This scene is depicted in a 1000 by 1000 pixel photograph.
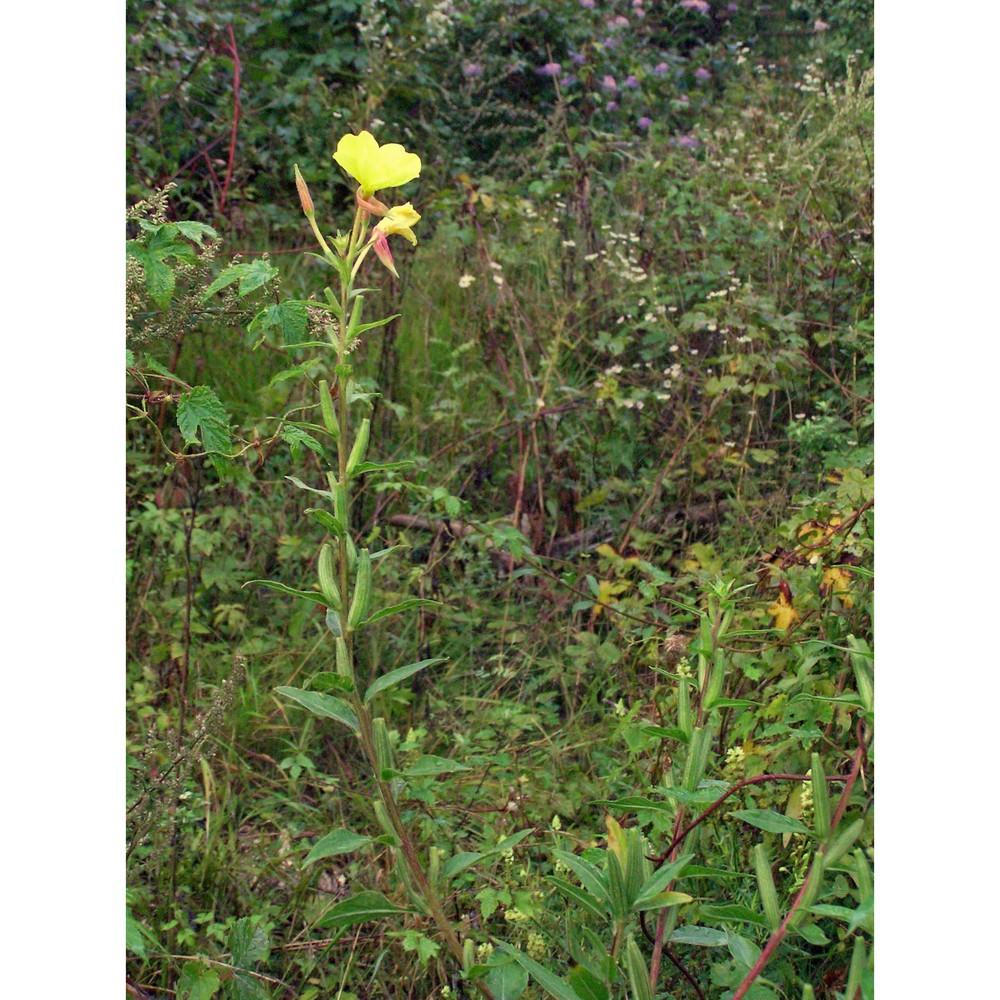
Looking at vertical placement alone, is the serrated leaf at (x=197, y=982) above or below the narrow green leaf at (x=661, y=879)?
below

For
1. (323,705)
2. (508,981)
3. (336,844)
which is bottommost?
(508,981)

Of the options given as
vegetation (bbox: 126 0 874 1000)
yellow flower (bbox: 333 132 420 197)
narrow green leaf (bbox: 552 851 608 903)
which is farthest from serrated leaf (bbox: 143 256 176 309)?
narrow green leaf (bbox: 552 851 608 903)

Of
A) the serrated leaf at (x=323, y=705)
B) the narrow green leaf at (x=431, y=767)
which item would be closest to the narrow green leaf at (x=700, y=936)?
Answer: the narrow green leaf at (x=431, y=767)

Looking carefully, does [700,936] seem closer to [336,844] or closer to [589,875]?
[589,875]

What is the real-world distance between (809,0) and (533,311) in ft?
10.3

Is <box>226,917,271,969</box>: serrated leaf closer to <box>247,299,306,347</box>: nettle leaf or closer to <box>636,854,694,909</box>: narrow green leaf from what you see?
<box>636,854,694,909</box>: narrow green leaf

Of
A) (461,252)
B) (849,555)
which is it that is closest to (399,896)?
(849,555)

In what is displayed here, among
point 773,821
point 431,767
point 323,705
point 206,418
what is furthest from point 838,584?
point 206,418

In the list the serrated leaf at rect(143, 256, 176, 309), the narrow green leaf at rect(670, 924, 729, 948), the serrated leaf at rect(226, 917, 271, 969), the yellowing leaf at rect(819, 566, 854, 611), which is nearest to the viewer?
the narrow green leaf at rect(670, 924, 729, 948)

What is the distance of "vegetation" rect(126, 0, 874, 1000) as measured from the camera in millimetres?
1074

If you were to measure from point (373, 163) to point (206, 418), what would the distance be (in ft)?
1.20

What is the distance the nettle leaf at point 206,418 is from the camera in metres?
1.16

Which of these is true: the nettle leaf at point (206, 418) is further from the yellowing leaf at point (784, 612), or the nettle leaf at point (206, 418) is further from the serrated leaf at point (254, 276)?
the yellowing leaf at point (784, 612)

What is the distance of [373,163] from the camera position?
0.99 meters
